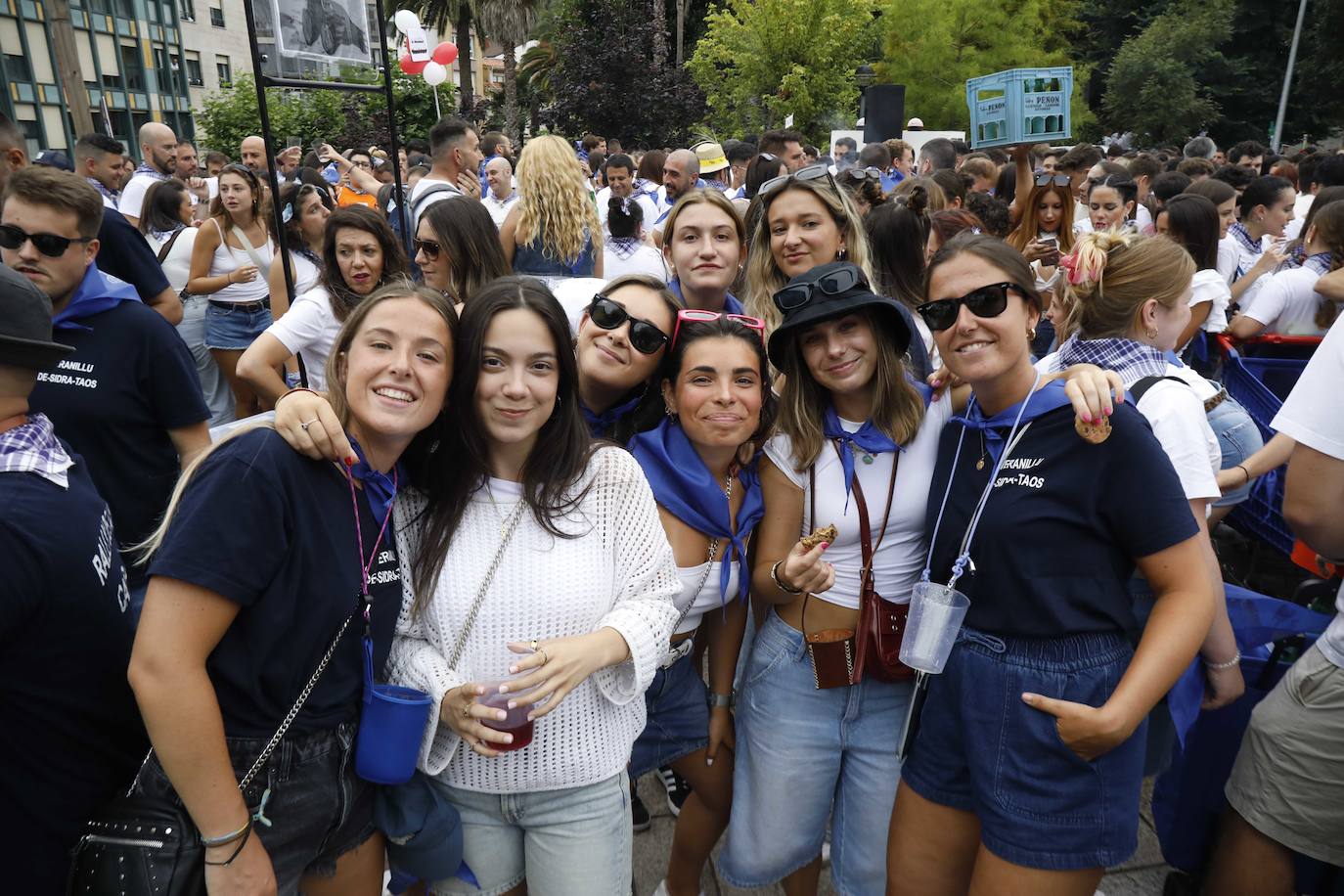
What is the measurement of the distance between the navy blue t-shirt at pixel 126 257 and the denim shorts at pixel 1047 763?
4331mm

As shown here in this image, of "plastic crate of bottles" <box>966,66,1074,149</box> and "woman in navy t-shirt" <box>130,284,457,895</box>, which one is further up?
"plastic crate of bottles" <box>966,66,1074,149</box>

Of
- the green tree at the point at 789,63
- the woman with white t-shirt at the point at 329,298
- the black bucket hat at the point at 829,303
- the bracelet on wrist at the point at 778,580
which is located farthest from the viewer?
the green tree at the point at 789,63

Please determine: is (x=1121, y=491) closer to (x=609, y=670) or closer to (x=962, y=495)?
(x=962, y=495)

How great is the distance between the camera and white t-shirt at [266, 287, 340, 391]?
3926 millimetres

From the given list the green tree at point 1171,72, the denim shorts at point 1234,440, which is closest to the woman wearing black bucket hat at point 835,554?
the denim shorts at point 1234,440

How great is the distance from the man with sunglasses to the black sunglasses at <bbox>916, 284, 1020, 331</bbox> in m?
2.64

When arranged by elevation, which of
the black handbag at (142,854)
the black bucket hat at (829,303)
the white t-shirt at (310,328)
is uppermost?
the black bucket hat at (829,303)

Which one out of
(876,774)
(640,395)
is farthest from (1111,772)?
(640,395)

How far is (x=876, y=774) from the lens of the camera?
2.46m

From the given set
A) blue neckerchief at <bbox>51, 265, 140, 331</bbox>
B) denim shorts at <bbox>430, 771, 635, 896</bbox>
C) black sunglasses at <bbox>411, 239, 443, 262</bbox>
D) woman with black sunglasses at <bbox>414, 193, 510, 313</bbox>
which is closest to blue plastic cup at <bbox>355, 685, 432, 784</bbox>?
denim shorts at <bbox>430, 771, 635, 896</bbox>

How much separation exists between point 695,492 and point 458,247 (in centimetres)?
226

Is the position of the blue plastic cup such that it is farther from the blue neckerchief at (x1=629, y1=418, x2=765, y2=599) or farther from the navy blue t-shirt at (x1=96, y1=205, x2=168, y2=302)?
the navy blue t-shirt at (x1=96, y1=205, x2=168, y2=302)

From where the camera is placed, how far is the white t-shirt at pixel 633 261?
19.3 feet

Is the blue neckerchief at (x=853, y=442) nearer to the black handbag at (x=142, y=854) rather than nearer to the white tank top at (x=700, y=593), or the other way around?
the white tank top at (x=700, y=593)
